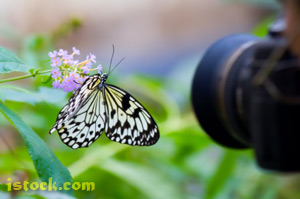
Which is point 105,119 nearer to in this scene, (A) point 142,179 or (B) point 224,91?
(B) point 224,91

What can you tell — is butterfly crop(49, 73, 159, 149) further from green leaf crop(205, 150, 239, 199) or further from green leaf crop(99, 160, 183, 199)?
green leaf crop(205, 150, 239, 199)

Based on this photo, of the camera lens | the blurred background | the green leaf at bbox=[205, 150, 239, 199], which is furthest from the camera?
the green leaf at bbox=[205, 150, 239, 199]

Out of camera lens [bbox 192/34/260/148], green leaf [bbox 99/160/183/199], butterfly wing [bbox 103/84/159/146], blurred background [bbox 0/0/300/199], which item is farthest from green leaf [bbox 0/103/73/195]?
green leaf [bbox 99/160/183/199]

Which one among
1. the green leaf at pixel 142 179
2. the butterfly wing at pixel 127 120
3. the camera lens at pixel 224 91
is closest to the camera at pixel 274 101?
the camera lens at pixel 224 91

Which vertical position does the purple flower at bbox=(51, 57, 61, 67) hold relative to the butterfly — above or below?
above

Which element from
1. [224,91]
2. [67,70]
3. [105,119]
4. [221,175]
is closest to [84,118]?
[105,119]

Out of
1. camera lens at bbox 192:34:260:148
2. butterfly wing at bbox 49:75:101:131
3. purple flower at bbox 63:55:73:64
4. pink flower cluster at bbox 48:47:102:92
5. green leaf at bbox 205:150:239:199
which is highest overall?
purple flower at bbox 63:55:73:64
